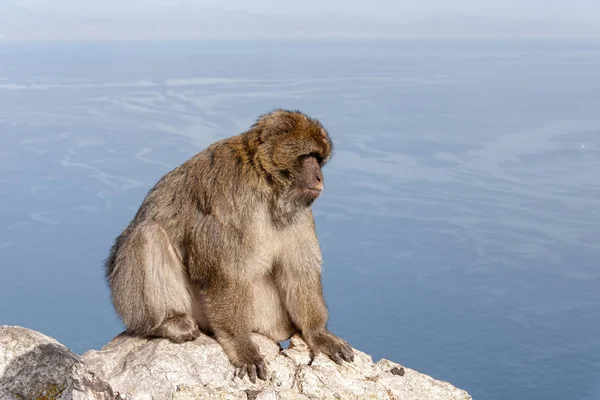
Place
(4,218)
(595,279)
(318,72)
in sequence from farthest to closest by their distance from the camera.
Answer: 1. (318,72)
2. (4,218)
3. (595,279)

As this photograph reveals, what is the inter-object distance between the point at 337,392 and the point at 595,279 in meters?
43.4

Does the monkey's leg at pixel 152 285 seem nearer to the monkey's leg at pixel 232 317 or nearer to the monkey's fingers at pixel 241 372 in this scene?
the monkey's leg at pixel 232 317

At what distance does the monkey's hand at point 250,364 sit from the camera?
4508 millimetres

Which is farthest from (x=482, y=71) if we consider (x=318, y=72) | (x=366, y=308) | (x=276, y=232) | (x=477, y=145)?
(x=276, y=232)

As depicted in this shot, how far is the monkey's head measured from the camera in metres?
4.58

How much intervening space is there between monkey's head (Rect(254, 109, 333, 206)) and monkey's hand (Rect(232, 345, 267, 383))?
90 centimetres

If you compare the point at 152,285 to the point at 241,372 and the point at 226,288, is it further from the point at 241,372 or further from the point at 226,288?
the point at 241,372

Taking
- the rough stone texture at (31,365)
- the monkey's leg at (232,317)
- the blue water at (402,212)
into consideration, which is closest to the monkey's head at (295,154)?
the monkey's leg at (232,317)

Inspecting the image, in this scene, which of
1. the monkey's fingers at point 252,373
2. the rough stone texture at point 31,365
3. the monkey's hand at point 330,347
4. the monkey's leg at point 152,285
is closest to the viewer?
the rough stone texture at point 31,365

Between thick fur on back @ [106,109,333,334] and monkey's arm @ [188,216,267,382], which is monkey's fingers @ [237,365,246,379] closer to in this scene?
monkey's arm @ [188,216,267,382]

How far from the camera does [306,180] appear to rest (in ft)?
15.0

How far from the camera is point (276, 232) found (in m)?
4.74

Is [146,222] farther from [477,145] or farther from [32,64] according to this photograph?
[32,64]

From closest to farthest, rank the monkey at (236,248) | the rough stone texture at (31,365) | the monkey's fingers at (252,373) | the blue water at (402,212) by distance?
the rough stone texture at (31,365), the monkey's fingers at (252,373), the monkey at (236,248), the blue water at (402,212)
